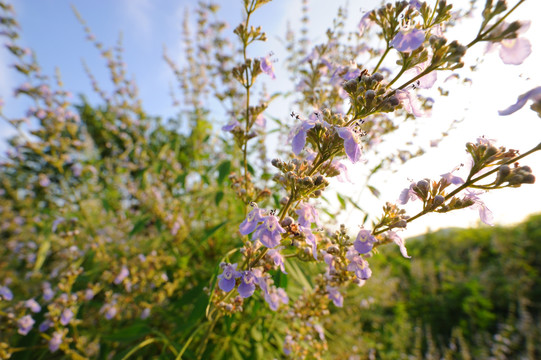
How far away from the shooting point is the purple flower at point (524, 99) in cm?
77

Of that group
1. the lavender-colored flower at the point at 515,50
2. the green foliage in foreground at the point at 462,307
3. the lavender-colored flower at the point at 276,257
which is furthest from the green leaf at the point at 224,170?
the green foliage in foreground at the point at 462,307

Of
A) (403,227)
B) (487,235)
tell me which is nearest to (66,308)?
(403,227)

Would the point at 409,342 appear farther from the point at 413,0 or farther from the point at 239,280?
the point at 413,0

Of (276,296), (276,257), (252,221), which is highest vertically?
(252,221)

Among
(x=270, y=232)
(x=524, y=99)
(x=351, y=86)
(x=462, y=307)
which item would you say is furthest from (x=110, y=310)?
(x=462, y=307)

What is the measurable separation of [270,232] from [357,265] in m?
0.41

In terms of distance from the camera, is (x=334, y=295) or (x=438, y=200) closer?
(x=438, y=200)

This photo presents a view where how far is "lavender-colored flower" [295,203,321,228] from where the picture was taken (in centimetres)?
107

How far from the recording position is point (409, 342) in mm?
5203

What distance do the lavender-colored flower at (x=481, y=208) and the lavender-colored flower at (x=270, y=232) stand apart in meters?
0.72

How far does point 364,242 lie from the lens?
3.44 ft

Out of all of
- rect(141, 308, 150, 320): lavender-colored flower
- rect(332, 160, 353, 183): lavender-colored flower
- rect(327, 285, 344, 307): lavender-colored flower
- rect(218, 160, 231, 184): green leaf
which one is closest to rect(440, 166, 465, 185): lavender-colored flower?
rect(332, 160, 353, 183): lavender-colored flower

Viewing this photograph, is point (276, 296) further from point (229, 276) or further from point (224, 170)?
point (224, 170)

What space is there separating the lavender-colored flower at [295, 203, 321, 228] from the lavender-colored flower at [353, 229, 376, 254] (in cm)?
17
